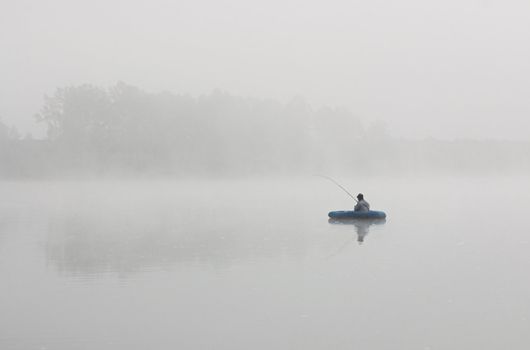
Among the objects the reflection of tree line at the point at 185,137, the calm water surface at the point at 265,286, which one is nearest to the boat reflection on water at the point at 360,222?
the calm water surface at the point at 265,286

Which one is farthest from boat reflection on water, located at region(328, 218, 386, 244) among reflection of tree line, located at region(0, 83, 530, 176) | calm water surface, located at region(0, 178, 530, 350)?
reflection of tree line, located at region(0, 83, 530, 176)

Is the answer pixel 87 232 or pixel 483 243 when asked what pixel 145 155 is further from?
pixel 483 243

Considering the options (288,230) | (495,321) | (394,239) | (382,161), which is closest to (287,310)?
(495,321)

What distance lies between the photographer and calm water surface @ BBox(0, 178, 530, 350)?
31.8 ft

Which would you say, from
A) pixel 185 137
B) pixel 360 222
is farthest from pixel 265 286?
pixel 185 137

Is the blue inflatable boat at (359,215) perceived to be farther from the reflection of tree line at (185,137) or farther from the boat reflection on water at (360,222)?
the reflection of tree line at (185,137)

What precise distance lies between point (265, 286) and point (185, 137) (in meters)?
80.5

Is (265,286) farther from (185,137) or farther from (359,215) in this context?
(185,137)

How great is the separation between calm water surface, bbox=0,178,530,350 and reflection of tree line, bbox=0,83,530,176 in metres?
64.5

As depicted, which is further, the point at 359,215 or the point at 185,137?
the point at 185,137

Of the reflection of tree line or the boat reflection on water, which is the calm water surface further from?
the reflection of tree line

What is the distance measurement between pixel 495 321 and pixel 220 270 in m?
6.95

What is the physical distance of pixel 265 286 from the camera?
13320 mm

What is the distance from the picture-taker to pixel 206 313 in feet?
36.3
